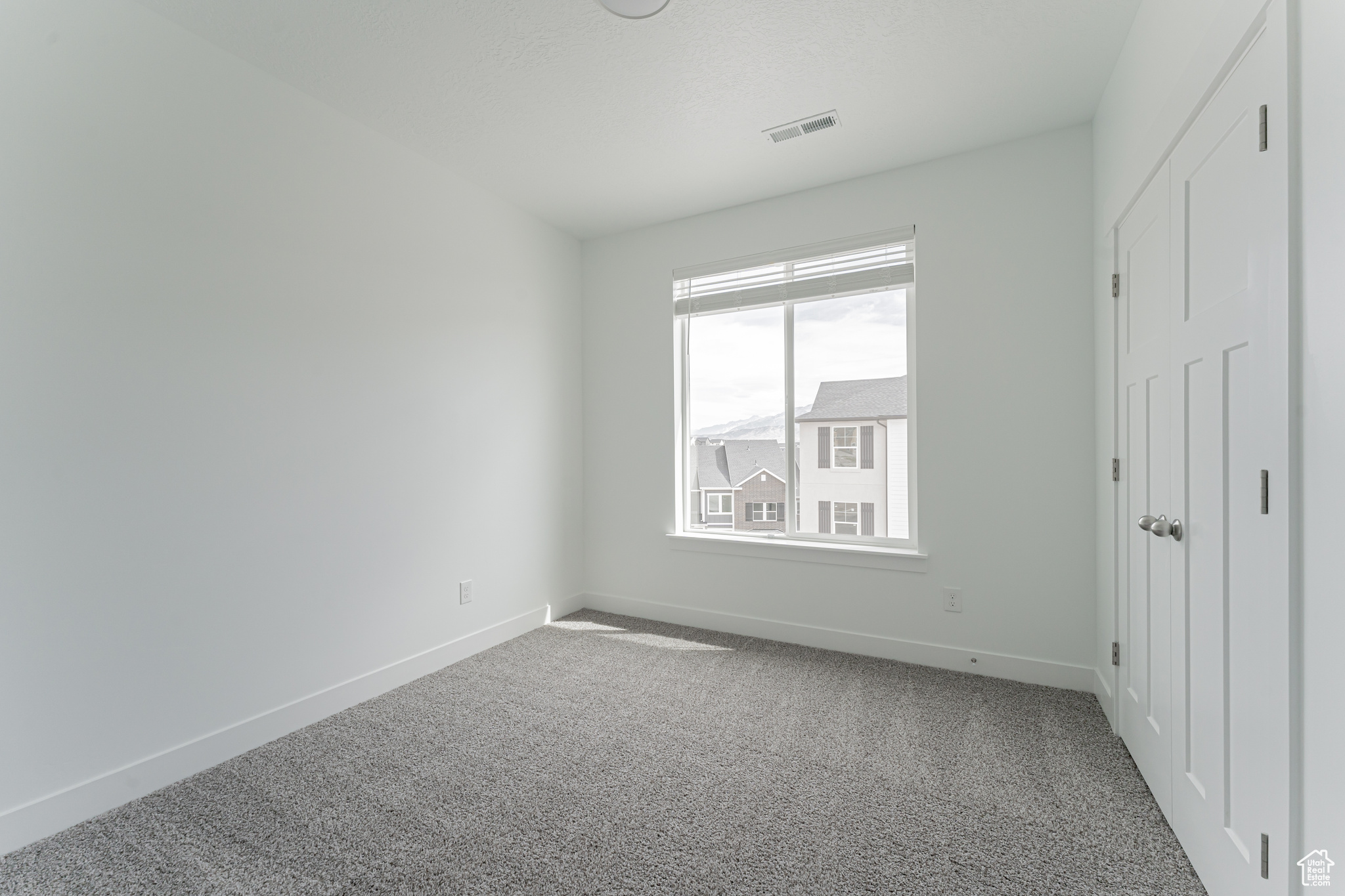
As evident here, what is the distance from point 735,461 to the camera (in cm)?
375

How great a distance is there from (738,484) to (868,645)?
47.3 inches

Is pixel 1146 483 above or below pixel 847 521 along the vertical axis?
above

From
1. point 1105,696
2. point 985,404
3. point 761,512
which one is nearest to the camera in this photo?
point 1105,696

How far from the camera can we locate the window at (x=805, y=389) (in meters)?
3.17

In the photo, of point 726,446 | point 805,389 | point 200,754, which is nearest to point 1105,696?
point 805,389

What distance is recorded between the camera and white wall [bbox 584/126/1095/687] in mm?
2678

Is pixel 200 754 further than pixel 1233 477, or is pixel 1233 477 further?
pixel 200 754

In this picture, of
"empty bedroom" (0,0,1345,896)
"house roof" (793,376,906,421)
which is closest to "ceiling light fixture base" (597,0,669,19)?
"empty bedroom" (0,0,1345,896)

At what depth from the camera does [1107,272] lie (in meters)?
2.36

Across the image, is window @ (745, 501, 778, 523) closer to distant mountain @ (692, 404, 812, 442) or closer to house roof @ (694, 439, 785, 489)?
house roof @ (694, 439, 785, 489)

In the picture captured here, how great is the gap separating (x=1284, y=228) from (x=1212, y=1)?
0.75 metres

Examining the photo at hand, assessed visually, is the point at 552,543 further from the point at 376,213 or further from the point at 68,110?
the point at 68,110

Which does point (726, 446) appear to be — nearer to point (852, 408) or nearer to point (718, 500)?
point (718, 500)

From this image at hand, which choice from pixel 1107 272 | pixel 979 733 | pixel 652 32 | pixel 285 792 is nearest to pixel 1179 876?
pixel 979 733
